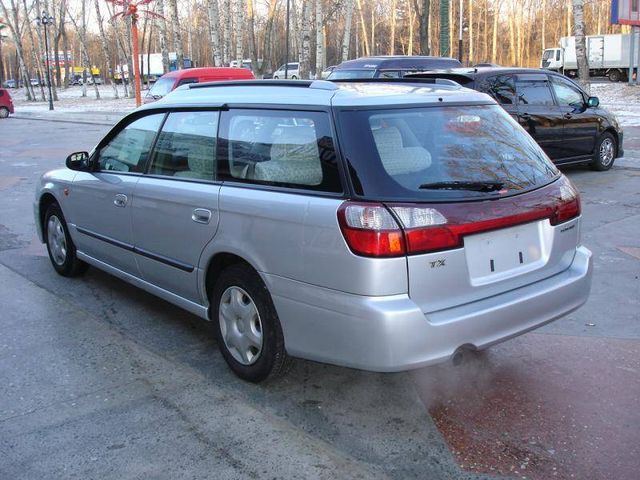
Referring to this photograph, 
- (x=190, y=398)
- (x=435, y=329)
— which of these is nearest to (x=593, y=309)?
(x=435, y=329)

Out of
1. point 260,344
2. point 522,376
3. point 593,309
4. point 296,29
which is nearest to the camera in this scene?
point 260,344

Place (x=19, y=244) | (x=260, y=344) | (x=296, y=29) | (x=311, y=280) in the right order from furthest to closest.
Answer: (x=296, y=29) → (x=19, y=244) → (x=260, y=344) → (x=311, y=280)

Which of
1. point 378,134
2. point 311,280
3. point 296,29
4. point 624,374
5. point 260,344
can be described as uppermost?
point 296,29

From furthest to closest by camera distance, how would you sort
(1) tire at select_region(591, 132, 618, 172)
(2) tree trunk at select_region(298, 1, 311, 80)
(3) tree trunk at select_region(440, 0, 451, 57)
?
(2) tree trunk at select_region(298, 1, 311, 80)
(3) tree trunk at select_region(440, 0, 451, 57)
(1) tire at select_region(591, 132, 618, 172)

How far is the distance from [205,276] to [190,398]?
0.73m

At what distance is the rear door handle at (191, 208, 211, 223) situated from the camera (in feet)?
12.7

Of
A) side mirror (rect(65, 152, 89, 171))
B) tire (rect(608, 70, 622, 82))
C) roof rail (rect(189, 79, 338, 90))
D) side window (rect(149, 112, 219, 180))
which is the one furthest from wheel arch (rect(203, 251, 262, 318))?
tire (rect(608, 70, 622, 82))

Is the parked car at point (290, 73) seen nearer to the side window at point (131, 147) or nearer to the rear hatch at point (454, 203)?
the side window at point (131, 147)

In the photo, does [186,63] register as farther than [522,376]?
Yes

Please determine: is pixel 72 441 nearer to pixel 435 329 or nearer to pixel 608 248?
pixel 435 329

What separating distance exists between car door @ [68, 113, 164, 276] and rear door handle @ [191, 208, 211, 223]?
89 cm

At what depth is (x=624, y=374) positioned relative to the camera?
12.9ft

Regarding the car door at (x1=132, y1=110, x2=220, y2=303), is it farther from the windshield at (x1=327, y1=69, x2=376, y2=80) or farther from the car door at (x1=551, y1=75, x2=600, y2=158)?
the windshield at (x1=327, y1=69, x2=376, y2=80)

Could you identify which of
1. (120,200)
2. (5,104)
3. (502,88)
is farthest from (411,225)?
(5,104)
